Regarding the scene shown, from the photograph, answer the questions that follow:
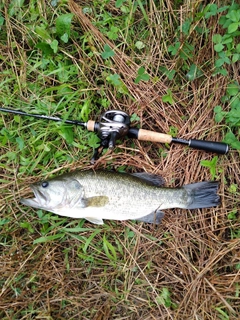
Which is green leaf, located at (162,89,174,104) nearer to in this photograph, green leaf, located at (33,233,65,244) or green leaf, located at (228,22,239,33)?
green leaf, located at (228,22,239,33)

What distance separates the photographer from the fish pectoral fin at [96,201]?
3.13m

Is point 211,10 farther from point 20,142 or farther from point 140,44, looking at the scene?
point 20,142

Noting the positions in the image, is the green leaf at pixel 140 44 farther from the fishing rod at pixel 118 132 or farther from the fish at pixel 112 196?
the fish at pixel 112 196

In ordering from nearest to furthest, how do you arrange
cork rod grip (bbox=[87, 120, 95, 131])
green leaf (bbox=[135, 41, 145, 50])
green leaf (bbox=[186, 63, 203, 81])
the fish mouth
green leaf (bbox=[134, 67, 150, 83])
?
the fish mouth → cork rod grip (bbox=[87, 120, 95, 131]) → green leaf (bbox=[134, 67, 150, 83]) → green leaf (bbox=[186, 63, 203, 81]) → green leaf (bbox=[135, 41, 145, 50])

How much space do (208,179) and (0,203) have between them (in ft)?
6.58

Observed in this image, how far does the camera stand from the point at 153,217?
10.7 feet

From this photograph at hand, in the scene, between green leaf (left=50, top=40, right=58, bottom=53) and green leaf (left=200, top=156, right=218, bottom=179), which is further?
green leaf (left=50, top=40, right=58, bottom=53)

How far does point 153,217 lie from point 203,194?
1.67ft

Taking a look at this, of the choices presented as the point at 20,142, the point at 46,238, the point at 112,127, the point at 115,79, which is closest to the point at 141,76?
the point at 115,79

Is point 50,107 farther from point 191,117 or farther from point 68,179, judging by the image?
point 191,117

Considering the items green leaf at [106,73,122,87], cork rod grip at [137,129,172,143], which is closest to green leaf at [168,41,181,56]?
green leaf at [106,73,122,87]

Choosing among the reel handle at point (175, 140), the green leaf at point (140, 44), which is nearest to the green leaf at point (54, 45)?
the green leaf at point (140, 44)

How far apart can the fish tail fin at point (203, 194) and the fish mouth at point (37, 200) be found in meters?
1.28

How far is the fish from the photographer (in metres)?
3.13
